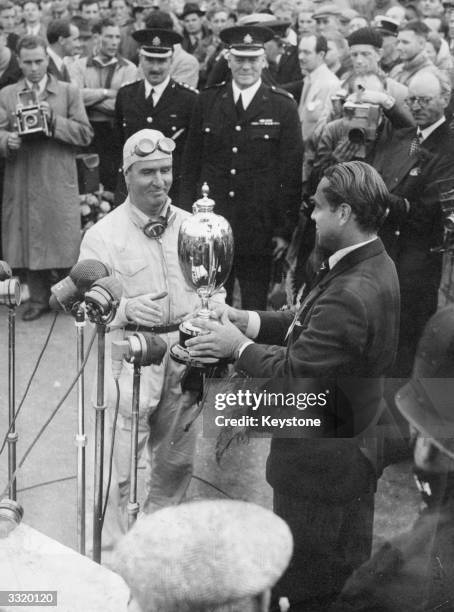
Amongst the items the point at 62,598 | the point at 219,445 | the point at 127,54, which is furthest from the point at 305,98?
the point at 62,598

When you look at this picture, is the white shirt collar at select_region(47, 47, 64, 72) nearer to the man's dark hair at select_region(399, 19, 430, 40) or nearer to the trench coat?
the trench coat

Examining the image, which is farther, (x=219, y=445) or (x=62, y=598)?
(x=219, y=445)

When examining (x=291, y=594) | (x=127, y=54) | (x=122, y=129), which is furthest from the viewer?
(x=127, y=54)

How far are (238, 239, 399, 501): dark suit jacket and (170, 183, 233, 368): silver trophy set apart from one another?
0.93ft

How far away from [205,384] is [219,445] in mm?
372

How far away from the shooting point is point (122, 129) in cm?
602

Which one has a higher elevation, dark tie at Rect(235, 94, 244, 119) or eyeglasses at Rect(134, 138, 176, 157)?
eyeglasses at Rect(134, 138, 176, 157)

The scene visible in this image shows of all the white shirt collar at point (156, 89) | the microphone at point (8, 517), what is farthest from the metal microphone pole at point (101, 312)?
the white shirt collar at point (156, 89)

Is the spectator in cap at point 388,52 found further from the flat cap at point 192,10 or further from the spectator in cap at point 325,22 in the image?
the flat cap at point 192,10

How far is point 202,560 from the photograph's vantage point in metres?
1.50

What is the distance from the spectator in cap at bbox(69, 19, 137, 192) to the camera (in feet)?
22.8

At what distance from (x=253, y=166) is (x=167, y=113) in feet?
2.69

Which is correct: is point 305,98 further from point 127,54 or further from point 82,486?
point 82,486

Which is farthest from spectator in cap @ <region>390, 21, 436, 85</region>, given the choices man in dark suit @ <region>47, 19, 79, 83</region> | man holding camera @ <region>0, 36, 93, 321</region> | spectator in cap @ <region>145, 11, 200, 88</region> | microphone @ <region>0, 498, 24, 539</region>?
microphone @ <region>0, 498, 24, 539</region>
